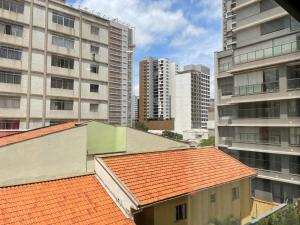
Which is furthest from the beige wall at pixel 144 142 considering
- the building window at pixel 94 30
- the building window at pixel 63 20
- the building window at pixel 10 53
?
the building window at pixel 94 30

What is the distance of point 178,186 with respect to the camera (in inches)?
120

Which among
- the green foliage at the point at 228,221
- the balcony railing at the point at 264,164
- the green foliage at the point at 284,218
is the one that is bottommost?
the green foliage at the point at 228,221

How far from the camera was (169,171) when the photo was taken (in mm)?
3541

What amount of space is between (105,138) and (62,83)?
490 cm

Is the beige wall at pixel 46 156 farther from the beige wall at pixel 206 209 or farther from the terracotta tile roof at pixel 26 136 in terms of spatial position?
the beige wall at pixel 206 209

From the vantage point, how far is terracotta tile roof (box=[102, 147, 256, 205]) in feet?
9.64

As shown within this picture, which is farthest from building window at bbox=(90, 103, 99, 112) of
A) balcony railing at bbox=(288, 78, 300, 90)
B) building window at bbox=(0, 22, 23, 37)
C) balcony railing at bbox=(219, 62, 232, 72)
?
balcony railing at bbox=(288, 78, 300, 90)

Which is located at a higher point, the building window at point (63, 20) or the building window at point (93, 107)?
the building window at point (63, 20)

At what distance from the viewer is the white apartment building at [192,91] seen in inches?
74.2

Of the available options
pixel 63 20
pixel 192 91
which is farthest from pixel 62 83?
pixel 192 91

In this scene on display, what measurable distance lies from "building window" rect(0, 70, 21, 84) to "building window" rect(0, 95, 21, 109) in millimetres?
498

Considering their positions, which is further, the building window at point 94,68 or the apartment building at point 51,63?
the building window at point 94,68

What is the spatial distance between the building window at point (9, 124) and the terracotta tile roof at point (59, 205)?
622 cm

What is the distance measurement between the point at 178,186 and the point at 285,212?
1771 millimetres
